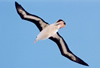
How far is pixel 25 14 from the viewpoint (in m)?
25.9

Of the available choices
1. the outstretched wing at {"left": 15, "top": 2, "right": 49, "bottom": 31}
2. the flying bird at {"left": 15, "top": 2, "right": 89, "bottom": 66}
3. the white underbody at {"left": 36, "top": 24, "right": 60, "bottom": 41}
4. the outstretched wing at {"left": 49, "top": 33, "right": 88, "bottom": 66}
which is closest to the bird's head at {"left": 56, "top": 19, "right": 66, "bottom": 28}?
the flying bird at {"left": 15, "top": 2, "right": 89, "bottom": 66}

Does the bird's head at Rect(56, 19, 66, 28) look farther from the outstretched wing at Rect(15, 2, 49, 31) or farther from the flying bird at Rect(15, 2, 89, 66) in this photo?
the outstretched wing at Rect(15, 2, 49, 31)

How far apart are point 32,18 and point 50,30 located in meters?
1.85

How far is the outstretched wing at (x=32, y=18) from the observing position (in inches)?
1011

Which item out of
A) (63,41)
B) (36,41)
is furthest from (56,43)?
(36,41)

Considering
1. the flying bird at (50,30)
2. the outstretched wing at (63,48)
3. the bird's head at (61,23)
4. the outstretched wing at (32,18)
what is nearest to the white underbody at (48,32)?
the flying bird at (50,30)

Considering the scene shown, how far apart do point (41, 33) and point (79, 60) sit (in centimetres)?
347

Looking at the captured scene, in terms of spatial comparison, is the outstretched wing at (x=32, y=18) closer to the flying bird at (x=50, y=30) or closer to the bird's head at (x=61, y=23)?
the flying bird at (x=50, y=30)

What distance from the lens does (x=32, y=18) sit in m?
26.0

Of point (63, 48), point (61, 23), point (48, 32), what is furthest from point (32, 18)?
point (63, 48)

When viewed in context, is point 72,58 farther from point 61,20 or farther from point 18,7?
point 18,7

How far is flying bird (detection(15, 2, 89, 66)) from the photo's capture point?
24.9 meters

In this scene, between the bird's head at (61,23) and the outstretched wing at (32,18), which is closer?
the bird's head at (61,23)

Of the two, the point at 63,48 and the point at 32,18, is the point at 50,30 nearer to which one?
the point at 32,18
